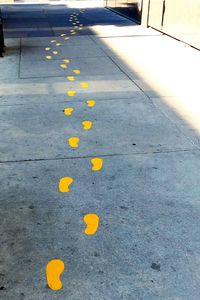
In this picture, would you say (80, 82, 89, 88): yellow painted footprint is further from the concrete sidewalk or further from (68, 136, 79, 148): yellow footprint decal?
(68, 136, 79, 148): yellow footprint decal

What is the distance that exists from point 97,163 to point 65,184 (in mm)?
510

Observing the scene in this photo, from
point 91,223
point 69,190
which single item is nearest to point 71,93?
point 69,190

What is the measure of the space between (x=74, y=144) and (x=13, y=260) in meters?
1.87

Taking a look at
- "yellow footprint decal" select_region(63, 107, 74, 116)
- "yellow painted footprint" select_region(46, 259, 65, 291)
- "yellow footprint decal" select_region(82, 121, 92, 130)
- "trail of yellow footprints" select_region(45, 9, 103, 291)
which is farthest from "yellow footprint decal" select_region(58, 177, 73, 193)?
"yellow footprint decal" select_region(63, 107, 74, 116)

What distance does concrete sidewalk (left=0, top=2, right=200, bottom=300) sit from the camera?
2367 millimetres

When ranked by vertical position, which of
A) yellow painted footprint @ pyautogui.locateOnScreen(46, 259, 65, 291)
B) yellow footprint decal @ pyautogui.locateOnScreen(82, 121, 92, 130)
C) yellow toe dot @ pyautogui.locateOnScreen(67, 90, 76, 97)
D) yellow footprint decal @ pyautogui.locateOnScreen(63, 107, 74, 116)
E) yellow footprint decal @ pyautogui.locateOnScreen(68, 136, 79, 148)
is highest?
yellow painted footprint @ pyautogui.locateOnScreen(46, 259, 65, 291)

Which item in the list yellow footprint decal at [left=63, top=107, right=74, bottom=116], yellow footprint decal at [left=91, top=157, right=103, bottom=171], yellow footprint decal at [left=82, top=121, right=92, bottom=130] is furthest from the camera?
yellow footprint decal at [left=63, top=107, right=74, bottom=116]

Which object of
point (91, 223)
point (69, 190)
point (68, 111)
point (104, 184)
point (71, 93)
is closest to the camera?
point (91, 223)

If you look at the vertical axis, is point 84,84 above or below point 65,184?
below

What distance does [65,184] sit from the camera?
3.37 metres

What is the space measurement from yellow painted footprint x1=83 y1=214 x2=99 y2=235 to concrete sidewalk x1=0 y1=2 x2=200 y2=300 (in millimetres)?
41

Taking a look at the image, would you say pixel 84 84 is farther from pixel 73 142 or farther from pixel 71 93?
pixel 73 142

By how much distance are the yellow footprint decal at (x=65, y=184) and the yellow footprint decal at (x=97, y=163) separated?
0.31 meters

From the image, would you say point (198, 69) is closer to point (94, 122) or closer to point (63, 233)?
point (94, 122)
